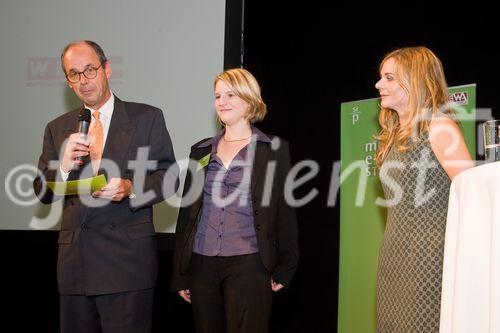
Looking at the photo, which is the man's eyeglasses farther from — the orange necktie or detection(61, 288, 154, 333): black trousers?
detection(61, 288, 154, 333): black trousers

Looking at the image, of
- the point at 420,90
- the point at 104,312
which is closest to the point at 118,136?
the point at 104,312

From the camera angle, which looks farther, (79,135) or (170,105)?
(170,105)

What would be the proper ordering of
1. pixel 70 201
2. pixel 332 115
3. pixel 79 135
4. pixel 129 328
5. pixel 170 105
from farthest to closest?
pixel 332 115
pixel 170 105
pixel 70 201
pixel 129 328
pixel 79 135

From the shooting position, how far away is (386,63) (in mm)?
2264

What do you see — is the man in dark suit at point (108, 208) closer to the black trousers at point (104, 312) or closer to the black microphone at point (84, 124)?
the black trousers at point (104, 312)

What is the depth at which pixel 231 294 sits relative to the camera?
2.36m

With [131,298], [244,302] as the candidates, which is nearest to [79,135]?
[131,298]

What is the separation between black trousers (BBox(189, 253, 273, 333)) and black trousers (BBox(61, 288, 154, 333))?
9.9 inches

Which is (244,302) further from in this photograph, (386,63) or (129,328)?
(386,63)

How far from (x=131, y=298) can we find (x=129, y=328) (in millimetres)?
118

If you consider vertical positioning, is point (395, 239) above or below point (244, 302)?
above

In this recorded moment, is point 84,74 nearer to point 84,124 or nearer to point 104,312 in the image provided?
point 84,124

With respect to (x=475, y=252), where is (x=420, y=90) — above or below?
above

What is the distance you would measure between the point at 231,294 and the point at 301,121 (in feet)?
6.93
